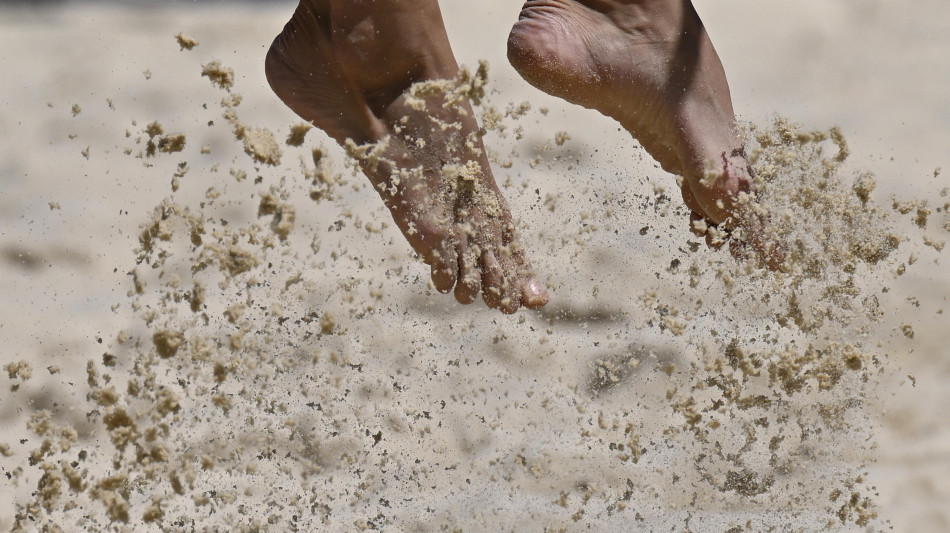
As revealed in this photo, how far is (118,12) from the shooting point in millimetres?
1772

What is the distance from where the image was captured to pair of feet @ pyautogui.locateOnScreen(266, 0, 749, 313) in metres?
1.40

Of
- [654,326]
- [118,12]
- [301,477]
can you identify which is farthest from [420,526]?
[118,12]

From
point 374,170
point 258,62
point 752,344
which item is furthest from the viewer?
point 258,62

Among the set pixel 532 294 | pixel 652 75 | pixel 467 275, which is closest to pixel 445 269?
pixel 467 275

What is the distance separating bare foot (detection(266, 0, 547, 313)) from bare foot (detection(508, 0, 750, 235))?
0.15 metres

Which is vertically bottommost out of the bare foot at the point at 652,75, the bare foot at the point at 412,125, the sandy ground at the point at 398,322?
the sandy ground at the point at 398,322

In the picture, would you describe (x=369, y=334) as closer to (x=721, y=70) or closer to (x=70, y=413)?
(x=70, y=413)

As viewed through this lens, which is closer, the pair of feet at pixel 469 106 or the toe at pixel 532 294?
the pair of feet at pixel 469 106

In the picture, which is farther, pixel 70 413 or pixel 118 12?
pixel 118 12

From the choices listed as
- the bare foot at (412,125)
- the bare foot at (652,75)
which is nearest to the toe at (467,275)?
the bare foot at (412,125)

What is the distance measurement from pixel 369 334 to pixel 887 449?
939mm

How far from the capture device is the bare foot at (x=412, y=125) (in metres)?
1.37

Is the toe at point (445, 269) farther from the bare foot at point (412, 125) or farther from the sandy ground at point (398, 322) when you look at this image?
the sandy ground at point (398, 322)

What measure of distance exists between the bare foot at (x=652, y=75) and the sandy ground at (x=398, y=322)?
193 millimetres
